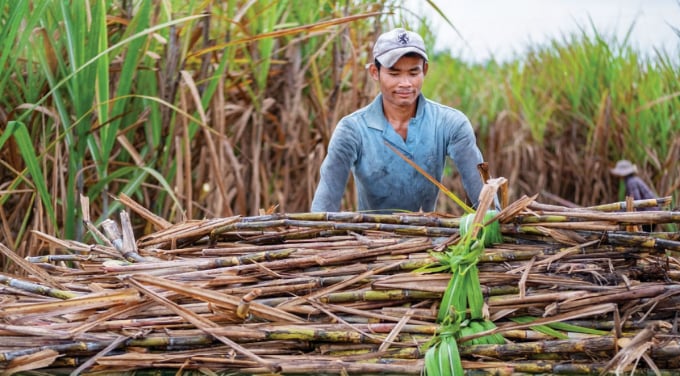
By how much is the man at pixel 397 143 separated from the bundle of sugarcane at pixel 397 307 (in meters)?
0.83

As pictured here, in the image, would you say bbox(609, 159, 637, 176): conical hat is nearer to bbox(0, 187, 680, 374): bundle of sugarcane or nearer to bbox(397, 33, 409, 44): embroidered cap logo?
bbox(397, 33, 409, 44): embroidered cap logo

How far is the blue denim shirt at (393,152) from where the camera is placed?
234 cm

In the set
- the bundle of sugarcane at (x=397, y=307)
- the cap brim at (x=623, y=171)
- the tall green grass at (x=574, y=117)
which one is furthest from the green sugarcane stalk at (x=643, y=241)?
the cap brim at (x=623, y=171)

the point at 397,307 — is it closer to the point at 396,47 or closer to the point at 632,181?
the point at 396,47

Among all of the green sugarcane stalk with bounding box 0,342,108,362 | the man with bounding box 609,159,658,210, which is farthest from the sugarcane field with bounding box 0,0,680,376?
the man with bounding box 609,159,658,210

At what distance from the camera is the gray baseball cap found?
2.23m

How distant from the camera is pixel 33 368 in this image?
127 cm

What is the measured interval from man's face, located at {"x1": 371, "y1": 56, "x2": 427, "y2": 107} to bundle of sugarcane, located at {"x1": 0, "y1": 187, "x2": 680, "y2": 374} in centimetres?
83

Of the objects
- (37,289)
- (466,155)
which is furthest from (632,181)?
(37,289)

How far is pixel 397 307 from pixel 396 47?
3.40ft

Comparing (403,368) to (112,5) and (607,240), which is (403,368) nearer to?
(607,240)

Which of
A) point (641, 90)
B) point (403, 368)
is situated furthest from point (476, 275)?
point (641, 90)

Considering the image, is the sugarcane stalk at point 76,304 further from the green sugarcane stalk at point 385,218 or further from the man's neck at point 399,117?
the man's neck at point 399,117

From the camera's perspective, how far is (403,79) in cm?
229
